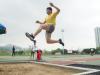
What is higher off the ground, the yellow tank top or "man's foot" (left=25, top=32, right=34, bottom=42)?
the yellow tank top

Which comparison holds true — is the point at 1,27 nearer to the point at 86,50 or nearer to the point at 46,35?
the point at 46,35

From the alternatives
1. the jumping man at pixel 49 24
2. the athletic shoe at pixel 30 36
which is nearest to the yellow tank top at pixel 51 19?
the jumping man at pixel 49 24

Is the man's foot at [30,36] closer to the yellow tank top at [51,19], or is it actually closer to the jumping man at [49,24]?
the jumping man at [49,24]

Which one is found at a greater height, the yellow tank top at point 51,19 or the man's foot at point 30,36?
the yellow tank top at point 51,19

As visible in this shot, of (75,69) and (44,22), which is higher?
(44,22)

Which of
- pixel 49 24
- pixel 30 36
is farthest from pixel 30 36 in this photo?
pixel 49 24

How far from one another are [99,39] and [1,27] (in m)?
127

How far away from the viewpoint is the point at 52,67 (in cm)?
1565

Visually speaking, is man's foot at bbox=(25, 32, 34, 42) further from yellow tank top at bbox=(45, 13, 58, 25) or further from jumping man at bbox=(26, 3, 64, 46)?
yellow tank top at bbox=(45, 13, 58, 25)

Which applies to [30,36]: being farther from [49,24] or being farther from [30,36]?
[49,24]

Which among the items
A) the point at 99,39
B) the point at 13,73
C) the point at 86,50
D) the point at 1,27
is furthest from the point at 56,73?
the point at 99,39

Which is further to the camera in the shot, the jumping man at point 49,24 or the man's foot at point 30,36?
the man's foot at point 30,36

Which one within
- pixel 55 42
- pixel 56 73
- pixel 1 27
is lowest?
pixel 56 73

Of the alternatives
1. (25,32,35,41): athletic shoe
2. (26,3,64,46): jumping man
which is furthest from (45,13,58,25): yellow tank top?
(25,32,35,41): athletic shoe
